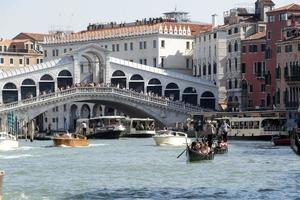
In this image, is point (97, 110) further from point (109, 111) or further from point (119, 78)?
point (119, 78)

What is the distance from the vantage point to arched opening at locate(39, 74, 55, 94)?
220 ft

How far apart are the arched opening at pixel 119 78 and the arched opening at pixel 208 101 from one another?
13.7ft

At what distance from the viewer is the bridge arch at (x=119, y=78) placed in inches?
2692

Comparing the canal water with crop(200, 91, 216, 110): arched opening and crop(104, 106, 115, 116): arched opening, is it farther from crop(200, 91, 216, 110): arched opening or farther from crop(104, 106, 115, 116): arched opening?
crop(104, 106, 115, 116): arched opening

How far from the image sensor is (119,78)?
68.6m

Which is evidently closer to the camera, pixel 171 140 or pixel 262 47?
pixel 171 140

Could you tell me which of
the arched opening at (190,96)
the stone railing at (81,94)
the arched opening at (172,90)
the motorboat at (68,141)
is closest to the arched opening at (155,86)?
the arched opening at (172,90)

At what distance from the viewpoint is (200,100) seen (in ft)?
227

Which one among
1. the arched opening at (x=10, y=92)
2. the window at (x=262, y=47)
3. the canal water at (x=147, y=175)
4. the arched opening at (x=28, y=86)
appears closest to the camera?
the canal water at (x=147, y=175)

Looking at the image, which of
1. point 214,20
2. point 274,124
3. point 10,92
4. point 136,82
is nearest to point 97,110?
point 214,20

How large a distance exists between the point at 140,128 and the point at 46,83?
25.0ft

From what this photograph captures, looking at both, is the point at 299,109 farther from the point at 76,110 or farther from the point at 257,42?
the point at 76,110

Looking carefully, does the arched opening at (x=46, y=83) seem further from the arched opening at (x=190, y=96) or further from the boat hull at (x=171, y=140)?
the boat hull at (x=171, y=140)

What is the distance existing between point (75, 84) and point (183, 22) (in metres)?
19.0
